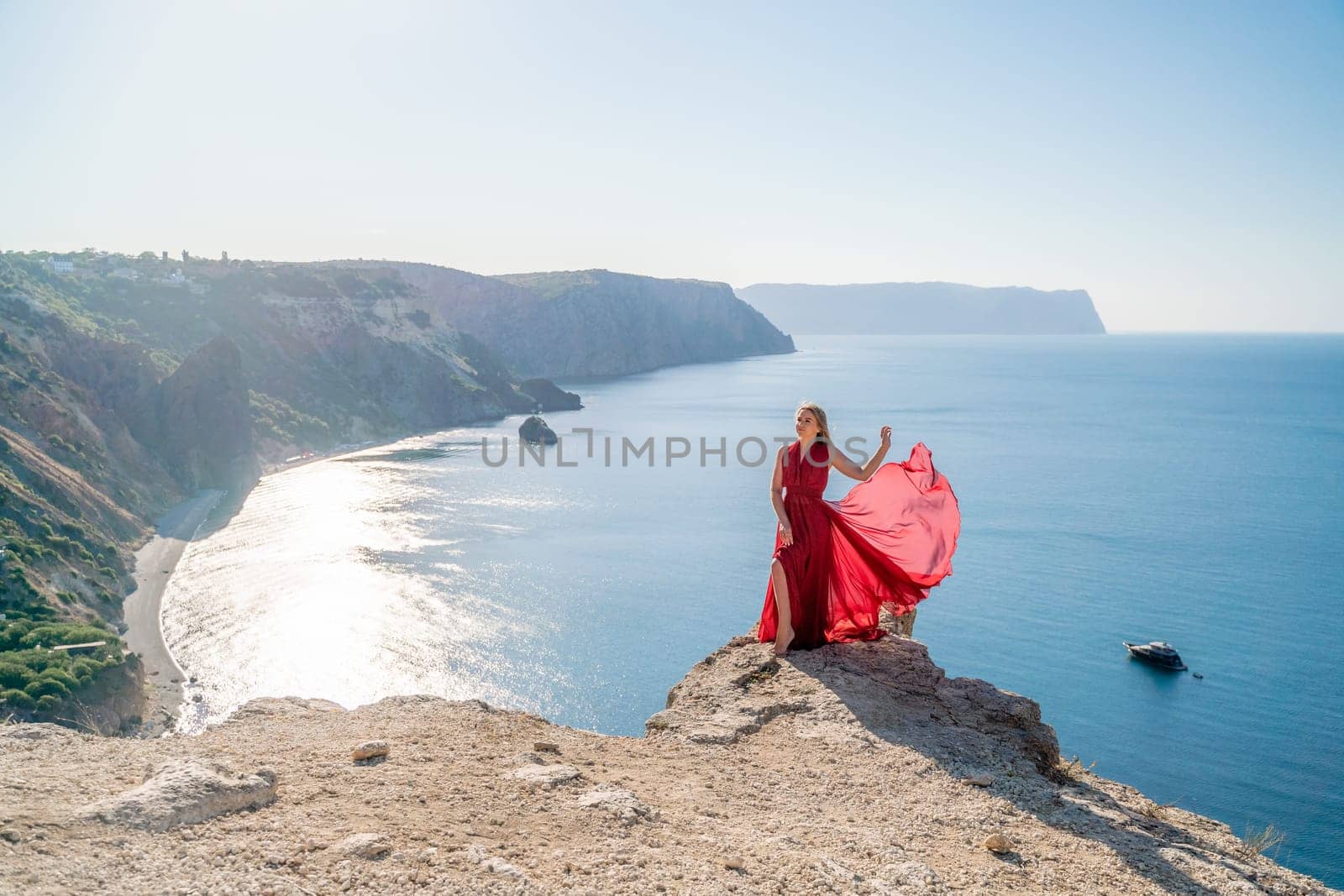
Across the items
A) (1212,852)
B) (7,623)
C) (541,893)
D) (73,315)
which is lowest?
(7,623)

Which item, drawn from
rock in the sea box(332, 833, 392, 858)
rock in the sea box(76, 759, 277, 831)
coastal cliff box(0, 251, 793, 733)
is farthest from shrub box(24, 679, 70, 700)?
rock in the sea box(332, 833, 392, 858)

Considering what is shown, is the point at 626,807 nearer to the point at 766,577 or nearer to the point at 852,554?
the point at 852,554

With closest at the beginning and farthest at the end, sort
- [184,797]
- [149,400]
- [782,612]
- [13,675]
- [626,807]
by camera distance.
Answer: [184,797], [626,807], [782,612], [13,675], [149,400]

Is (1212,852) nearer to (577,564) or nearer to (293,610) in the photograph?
(293,610)

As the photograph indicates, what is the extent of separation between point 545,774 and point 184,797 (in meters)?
1.67

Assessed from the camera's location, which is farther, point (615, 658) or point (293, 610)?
point (293, 610)

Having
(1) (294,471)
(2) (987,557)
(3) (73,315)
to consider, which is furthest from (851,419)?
(3) (73,315)

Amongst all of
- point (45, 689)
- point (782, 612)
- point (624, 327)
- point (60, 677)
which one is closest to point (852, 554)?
point (782, 612)

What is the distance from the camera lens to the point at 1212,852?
4.39 metres

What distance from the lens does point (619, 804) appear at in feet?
13.9

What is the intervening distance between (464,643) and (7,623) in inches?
562

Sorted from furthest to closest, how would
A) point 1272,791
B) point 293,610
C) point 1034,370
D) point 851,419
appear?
point 1034,370 → point 851,419 → point 293,610 → point 1272,791

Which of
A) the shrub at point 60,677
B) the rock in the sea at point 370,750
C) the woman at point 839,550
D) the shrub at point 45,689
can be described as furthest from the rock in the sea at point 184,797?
the shrub at point 60,677

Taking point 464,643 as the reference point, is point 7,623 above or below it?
above
